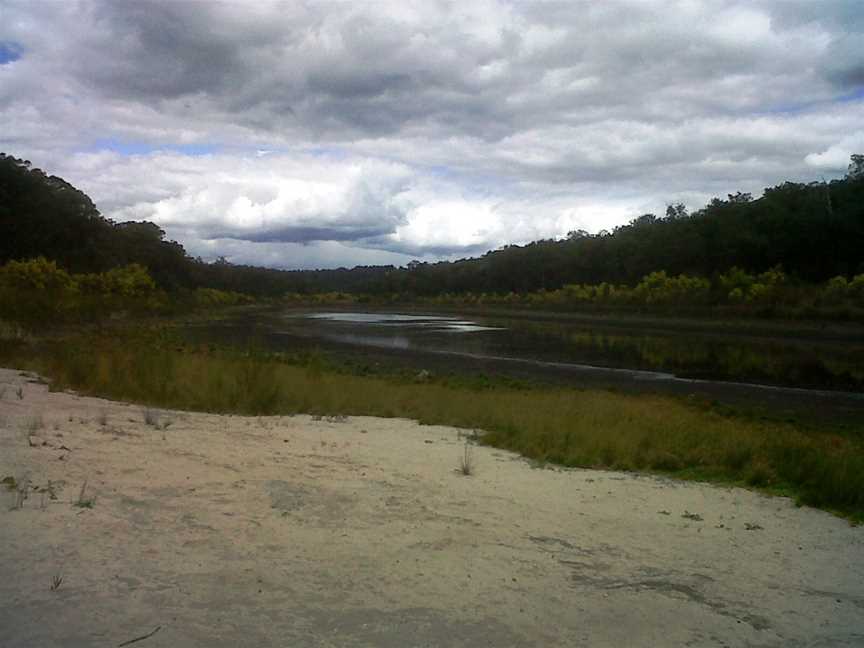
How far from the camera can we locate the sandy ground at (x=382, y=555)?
4.54m

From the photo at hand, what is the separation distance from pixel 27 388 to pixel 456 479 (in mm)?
9041

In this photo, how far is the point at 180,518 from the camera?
20.2ft

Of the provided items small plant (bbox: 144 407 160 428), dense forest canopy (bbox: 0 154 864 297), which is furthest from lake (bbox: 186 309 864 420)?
small plant (bbox: 144 407 160 428)

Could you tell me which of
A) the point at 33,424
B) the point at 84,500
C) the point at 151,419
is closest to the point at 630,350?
the point at 151,419

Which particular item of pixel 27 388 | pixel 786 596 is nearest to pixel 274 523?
pixel 786 596

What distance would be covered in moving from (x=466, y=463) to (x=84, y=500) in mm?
4273

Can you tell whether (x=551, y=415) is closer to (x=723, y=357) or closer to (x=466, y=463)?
(x=466, y=463)

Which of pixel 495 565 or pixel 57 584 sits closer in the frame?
pixel 57 584

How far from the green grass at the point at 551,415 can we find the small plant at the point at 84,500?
5.98m

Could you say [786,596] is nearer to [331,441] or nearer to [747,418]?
[331,441]

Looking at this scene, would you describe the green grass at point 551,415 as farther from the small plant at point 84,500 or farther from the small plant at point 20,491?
the small plant at point 20,491

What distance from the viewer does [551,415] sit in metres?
14.5

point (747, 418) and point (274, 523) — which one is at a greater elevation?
point (274, 523)

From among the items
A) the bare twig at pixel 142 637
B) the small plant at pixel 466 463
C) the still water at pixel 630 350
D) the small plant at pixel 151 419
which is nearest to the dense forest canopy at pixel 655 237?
the still water at pixel 630 350
